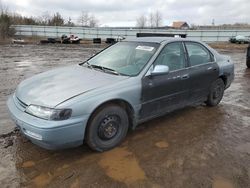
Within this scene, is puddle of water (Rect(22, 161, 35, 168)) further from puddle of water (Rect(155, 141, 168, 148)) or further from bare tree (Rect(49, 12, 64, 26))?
bare tree (Rect(49, 12, 64, 26))

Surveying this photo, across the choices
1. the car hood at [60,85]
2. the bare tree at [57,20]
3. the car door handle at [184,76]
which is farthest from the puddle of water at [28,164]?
the bare tree at [57,20]

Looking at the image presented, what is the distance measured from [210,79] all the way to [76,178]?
3425mm

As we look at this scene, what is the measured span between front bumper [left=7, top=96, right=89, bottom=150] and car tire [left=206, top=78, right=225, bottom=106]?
3224mm

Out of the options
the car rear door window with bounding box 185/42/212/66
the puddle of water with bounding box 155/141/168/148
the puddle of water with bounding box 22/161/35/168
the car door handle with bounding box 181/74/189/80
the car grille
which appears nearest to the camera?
the puddle of water with bounding box 22/161/35/168

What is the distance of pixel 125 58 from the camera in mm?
4316

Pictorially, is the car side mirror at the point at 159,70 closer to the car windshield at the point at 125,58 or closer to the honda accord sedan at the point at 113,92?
the honda accord sedan at the point at 113,92

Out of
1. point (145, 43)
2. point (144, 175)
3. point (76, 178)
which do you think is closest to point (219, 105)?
point (145, 43)

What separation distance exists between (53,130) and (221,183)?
204 centimetres

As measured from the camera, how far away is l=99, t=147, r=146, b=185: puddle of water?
2.99 metres

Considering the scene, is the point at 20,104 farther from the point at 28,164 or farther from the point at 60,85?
the point at 28,164

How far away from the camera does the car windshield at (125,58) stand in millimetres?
3998

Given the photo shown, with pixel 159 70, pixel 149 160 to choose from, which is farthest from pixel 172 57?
pixel 149 160

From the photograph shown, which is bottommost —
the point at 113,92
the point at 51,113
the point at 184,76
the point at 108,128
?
the point at 108,128

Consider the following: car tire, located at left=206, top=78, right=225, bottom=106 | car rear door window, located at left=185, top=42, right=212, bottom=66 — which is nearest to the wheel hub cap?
car rear door window, located at left=185, top=42, right=212, bottom=66
